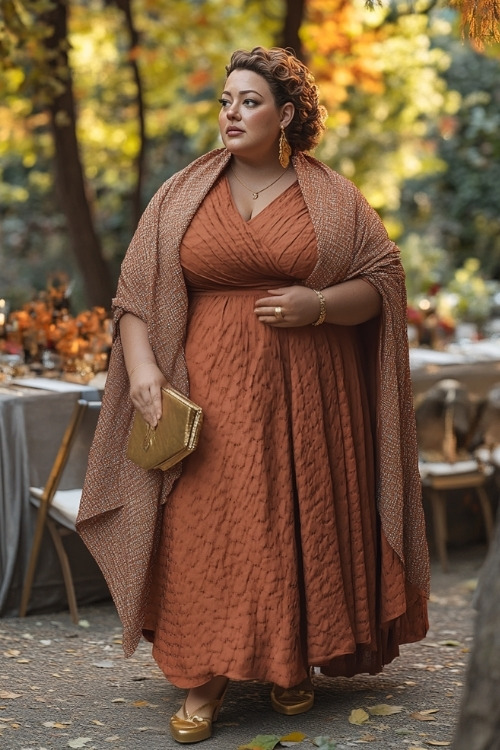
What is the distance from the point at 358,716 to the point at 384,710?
0.11 metres

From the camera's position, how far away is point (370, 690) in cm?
394

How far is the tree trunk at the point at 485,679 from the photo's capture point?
6.68ft

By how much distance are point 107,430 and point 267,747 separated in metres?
1.03

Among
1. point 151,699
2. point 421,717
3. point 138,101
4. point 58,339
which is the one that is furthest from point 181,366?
point 138,101

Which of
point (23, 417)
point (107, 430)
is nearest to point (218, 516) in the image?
point (107, 430)

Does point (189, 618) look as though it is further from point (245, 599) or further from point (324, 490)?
point (324, 490)

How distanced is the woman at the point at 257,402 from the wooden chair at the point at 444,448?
8.26 feet

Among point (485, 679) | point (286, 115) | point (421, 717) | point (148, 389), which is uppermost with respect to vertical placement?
point (286, 115)

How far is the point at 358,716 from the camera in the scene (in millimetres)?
3615

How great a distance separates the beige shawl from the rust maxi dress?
0.05m

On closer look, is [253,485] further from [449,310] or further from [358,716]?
[449,310]

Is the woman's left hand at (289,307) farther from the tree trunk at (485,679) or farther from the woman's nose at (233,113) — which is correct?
the tree trunk at (485,679)

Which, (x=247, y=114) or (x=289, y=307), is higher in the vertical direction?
(x=247, y=114)

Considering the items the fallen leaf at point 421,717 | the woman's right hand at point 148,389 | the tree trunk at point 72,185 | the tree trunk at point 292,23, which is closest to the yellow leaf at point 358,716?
the fallen leaf at point 421,717
